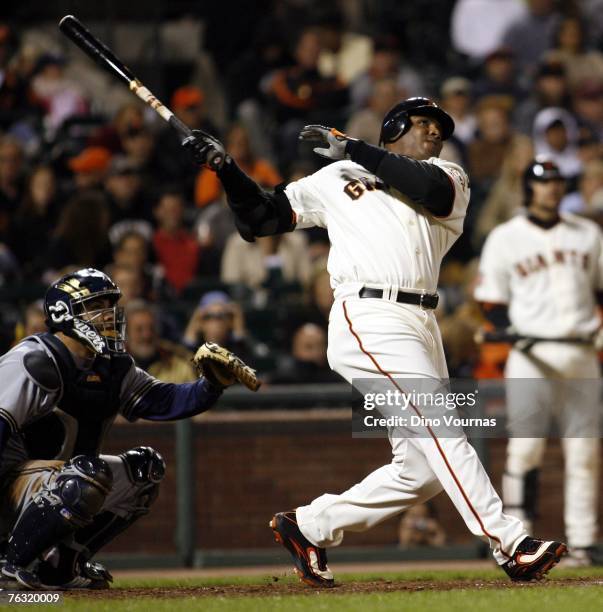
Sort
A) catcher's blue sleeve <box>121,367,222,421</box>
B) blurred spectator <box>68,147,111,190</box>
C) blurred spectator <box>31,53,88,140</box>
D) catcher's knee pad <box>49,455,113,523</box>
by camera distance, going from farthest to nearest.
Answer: blurred spectator <box>31,53,88,140</box>
blurred spectator <box>68,147,111,190</box>
catcher's blue sleeve <box>121,367,222,421</box>
catcher's knee pad <box>49,455,113,523</box>

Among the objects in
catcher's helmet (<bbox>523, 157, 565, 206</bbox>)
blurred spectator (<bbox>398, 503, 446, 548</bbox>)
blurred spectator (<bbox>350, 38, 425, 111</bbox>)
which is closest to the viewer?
catcher's helmet (<bbox>523, 157, 565, 206</bbox>)

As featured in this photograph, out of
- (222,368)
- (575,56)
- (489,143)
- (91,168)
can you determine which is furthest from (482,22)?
(222,368)

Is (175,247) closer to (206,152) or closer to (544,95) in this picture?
(544,95)

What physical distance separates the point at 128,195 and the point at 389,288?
597 centimetres

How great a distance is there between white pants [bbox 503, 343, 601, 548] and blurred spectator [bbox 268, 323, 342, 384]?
63.5 inches

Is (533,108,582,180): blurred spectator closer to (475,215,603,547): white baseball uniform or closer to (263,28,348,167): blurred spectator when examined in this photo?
(263,28,348,167): blurred spectator

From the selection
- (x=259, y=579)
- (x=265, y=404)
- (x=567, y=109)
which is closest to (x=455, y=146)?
(x=567, y=109)

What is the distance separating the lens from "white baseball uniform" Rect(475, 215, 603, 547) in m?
7.84

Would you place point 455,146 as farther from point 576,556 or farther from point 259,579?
point 259,579

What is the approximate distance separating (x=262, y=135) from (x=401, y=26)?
2518 millimetres

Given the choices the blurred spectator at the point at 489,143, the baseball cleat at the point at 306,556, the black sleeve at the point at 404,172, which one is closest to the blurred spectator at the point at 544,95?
the blurred spectator at the point at 489,143

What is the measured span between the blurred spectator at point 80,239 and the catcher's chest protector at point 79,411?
443 centimetres

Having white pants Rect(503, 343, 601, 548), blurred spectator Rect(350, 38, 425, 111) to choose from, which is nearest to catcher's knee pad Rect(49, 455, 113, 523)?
white pants Rect(503, 343, 601, 548)

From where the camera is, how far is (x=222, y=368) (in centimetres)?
562
